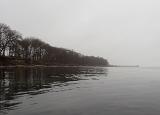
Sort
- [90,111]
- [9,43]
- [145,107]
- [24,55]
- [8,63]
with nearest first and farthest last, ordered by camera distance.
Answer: [90,111], [145,107], [8,63], [9,43], [24,55]

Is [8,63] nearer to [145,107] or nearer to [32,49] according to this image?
[32,49]

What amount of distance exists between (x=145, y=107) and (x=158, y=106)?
147 cm

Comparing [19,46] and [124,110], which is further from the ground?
[19,46]

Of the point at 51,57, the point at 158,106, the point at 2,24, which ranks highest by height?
the point at 2,24

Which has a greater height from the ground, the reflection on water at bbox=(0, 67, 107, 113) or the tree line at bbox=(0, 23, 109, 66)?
the tree line at bbox=(0, 23, 109, 66)

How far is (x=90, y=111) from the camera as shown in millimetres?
16609

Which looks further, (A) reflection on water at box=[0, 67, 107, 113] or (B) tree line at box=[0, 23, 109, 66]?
(B) tree line at box=[0, 23, 109, 66]

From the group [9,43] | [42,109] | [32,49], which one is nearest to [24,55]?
[32,49]

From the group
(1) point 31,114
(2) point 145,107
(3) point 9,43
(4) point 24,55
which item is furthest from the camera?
(4) point 24,55

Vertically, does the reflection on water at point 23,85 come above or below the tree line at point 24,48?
below

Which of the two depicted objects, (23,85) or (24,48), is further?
(24,48)

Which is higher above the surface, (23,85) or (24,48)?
(24,48)

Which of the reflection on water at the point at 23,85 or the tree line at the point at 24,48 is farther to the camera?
the tree line at the point at 24,48

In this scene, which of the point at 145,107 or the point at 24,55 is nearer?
the point at 145,107
